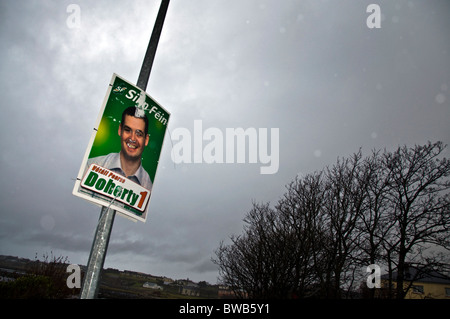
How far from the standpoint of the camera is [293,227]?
15.1m

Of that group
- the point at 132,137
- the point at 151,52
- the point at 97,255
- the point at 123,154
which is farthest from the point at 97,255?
the point at 151,52

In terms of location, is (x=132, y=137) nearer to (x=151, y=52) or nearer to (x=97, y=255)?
(x=151, y=52)

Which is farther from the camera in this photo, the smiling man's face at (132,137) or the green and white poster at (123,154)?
the smiling man's face at (132,137)

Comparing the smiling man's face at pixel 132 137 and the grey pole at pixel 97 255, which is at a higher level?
the smiling man's face at pixel 132 137

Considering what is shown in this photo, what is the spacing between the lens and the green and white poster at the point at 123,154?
7.11 feet

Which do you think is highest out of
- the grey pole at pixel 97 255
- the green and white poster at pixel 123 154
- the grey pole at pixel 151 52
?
the grey pole at pixel 151 52

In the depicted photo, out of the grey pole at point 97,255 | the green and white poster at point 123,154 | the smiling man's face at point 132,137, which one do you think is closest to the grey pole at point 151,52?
the green and white poster at point 123,154

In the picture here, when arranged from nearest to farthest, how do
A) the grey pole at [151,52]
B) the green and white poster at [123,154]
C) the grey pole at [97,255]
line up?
the grey pole at [97,255]
the green and white poster at [123,154]
the grey pole at [151,52]

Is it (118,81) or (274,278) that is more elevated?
(118,81)

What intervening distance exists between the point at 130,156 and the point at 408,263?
67.0ft

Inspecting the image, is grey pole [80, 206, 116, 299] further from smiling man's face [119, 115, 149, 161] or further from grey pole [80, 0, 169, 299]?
smiling man's face [119, 115, 149, 161]

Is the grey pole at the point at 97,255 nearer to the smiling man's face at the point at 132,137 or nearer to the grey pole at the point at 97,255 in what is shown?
the grey pole at the point at 97,255
